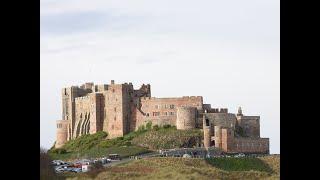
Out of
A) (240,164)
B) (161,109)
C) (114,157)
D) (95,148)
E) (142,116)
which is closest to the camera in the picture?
(114,157)

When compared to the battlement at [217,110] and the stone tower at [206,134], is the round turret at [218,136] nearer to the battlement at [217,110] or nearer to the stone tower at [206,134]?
the stone tower at [206,134]

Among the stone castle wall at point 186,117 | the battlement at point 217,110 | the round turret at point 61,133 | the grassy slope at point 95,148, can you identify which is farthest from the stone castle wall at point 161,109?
the round turret at point 61,133

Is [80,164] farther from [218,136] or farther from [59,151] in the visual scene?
[218,136]

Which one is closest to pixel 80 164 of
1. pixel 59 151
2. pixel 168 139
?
pixel 168 139

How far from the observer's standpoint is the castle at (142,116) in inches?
755

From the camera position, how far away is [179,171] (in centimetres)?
1507

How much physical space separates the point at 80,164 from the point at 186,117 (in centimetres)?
390

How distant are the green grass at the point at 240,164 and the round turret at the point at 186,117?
171cm

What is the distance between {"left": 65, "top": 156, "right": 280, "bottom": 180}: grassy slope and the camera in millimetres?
14773

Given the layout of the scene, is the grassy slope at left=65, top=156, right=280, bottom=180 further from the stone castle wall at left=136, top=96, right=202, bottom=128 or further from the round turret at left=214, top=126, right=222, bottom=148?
the stone castle wall at left=136, top=96, right=202, bottom=128
